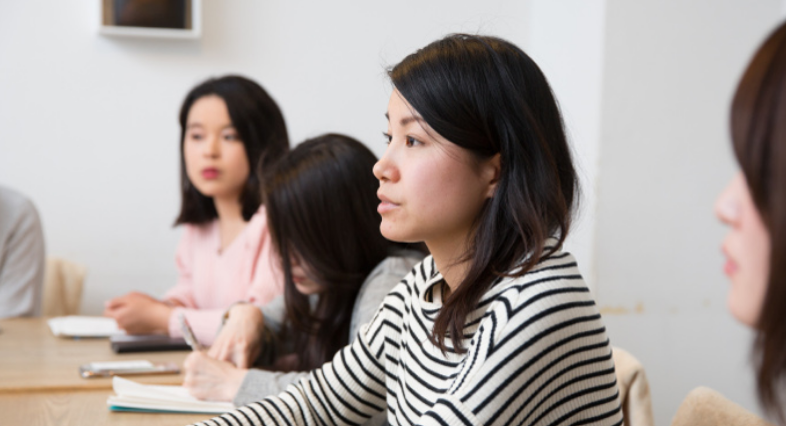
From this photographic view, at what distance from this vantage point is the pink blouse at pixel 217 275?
1962 millimetres

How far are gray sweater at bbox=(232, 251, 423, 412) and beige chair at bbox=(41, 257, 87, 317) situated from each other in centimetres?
150

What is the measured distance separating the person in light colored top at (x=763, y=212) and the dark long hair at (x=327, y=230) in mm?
1017

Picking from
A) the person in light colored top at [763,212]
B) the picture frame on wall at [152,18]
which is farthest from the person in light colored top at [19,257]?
the person in light colored top at [763,212]

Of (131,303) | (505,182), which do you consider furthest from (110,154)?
(505,182)

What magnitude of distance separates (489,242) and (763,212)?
0.46 meters

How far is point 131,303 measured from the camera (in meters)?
2.03

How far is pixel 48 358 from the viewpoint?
71.3 inches

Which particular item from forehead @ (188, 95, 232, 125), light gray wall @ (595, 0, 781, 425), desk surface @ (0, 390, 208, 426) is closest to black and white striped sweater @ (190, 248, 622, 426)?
desk surface @ (0, 390, 208, 426)

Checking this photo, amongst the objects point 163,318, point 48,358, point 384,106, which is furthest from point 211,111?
point 384,106

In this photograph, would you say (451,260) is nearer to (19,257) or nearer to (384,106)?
(19,257)

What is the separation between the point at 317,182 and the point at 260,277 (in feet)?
1.75

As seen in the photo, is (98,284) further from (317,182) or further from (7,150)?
(317,182)

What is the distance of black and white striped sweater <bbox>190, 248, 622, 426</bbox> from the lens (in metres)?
0.92

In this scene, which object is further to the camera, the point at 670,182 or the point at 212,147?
the point at 670,182
